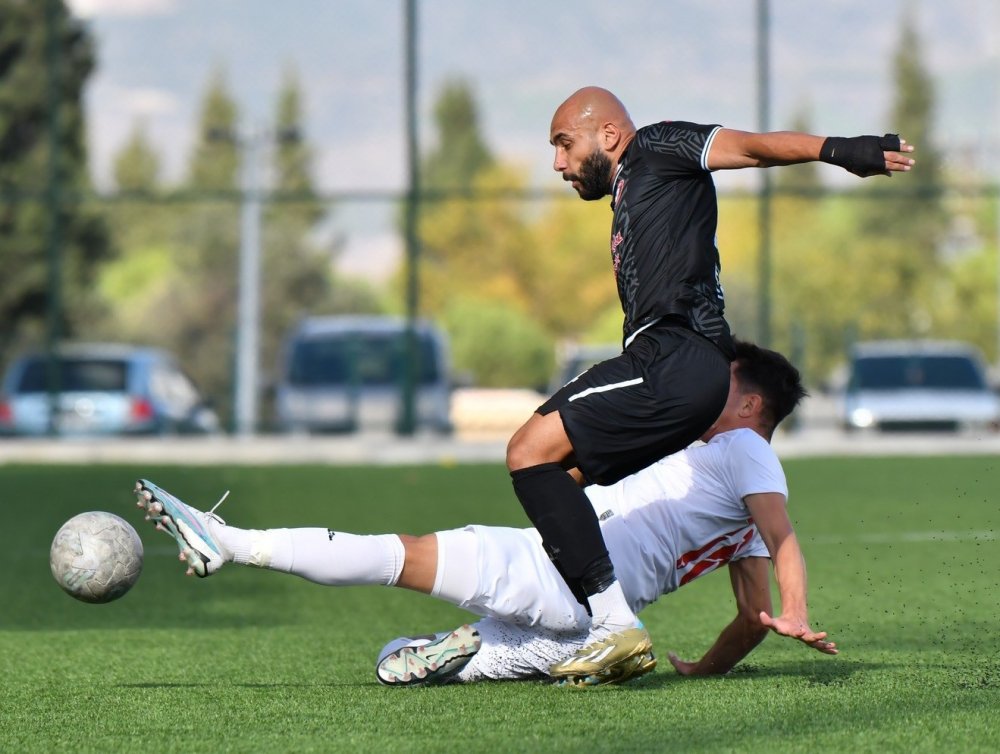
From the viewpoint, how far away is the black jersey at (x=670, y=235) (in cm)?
485

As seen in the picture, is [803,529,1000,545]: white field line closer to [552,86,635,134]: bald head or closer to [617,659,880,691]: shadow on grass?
[617,659,880,691]: shadow on grass

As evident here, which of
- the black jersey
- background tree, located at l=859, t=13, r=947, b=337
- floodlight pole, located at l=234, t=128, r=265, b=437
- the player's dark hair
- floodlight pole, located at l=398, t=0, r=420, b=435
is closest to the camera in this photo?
the black jersey

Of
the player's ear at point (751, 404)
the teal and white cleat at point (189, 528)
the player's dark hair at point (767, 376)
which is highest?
the player's dark hair at point (767, 376)

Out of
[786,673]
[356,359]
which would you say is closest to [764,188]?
[356,359]

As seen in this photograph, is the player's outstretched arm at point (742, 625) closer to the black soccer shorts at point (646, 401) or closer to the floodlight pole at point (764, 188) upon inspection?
the black soccer shorts at point (646, 401)

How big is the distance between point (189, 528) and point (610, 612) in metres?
1.22

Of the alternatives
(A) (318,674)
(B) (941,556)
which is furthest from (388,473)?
(A) (318,674)

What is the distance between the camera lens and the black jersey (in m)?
4.85

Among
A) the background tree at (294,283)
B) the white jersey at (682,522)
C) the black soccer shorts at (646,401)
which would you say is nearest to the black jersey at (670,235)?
the black soccer shorts at (646,401)

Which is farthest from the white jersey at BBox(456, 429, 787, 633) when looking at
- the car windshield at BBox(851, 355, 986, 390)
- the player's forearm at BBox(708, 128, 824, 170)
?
the car windshield at BBox(851, 355, 986, 390)

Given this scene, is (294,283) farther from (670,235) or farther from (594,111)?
(670,235)

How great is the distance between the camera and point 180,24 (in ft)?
173

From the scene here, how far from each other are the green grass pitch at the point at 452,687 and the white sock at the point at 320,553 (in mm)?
377

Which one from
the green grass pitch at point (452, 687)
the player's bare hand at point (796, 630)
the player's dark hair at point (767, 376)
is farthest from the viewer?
the player's dark hair at point (767, 376)
